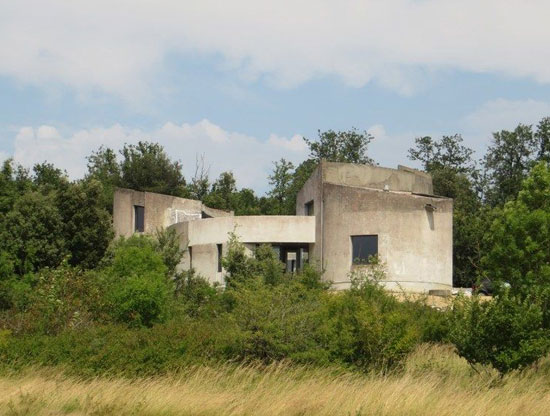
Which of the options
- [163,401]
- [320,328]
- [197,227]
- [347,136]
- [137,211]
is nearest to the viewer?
[163,401]

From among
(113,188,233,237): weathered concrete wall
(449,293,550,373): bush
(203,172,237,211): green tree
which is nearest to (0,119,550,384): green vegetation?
(449,293,550,373): bush

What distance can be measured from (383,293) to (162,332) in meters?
10.1

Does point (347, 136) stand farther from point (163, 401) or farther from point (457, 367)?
point (163, 401)

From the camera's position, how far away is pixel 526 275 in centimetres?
3120

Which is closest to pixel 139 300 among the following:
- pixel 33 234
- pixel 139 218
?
pixel 33 234

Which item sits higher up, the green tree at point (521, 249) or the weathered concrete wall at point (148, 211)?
the weathered concrete wall at point (148, 211)

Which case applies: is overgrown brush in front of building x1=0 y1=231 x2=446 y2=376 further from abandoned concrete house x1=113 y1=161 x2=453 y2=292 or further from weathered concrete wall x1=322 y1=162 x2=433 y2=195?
weathered concrete wall x1=322 y1=162 x2=433 y2=195

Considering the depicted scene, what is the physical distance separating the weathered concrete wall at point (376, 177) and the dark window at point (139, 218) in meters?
13.1

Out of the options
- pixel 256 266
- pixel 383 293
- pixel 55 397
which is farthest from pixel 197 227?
pixel 55 397

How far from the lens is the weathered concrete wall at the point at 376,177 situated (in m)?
45.1

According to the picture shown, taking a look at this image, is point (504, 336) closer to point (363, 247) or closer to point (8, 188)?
point (363, 247)

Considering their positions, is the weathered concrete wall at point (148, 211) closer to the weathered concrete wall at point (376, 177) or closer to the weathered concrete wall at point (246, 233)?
the weathered concrete wall at point (246, 233)

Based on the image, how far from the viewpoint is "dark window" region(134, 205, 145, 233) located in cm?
5344

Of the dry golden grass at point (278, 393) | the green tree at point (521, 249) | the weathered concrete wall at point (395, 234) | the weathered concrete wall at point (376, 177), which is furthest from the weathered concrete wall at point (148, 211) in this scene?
the dry golden grass at point (278, 393)
